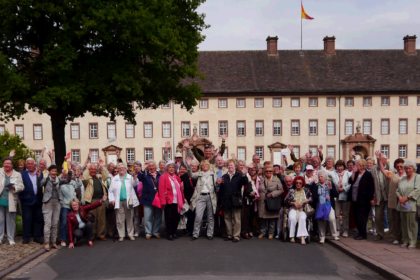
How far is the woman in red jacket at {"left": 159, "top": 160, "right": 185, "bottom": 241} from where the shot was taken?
466 inches

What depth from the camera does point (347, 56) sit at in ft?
183

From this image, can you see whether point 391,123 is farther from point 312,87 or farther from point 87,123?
point 87,123

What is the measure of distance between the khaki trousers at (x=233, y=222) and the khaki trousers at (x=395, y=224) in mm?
3540

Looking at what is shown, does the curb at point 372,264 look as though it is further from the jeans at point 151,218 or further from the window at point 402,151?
the window at point 402,151

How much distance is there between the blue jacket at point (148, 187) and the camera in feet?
39.5

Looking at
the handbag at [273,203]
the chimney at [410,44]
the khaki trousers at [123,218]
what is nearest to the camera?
the handbag at [273,203]

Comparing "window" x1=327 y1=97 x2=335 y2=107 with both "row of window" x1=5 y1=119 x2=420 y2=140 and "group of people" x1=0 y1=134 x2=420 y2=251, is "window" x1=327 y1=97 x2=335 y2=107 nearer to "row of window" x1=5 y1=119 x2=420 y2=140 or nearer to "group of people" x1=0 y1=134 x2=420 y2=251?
"row of window" x1=5 y1=119 x2=420 y2=140

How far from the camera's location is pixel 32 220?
37.7 ft

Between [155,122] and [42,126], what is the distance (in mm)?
11950

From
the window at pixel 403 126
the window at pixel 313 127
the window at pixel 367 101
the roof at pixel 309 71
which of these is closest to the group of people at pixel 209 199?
the roof at pixel 309 71

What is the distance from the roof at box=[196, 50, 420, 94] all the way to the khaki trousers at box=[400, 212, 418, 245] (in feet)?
135

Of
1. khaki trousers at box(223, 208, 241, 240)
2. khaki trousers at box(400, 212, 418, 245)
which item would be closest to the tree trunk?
khaki trousers at box(223, 208, 241, 240)

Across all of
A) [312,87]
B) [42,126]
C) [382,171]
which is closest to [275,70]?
[312,87]

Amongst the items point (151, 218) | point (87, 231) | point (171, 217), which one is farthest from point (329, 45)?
point (87, 231)
